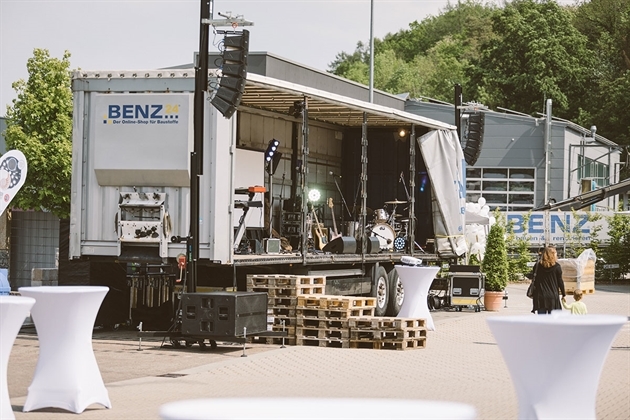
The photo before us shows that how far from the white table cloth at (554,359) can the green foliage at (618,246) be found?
33.0 m

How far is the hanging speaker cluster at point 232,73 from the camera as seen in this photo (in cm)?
1600

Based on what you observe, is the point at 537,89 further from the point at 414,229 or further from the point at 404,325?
the point at 404,325

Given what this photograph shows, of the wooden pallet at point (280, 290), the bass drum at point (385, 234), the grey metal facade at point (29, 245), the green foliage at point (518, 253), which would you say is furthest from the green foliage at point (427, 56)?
the wooden pallet at point (280, 290)

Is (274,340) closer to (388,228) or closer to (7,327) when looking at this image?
(388,228)

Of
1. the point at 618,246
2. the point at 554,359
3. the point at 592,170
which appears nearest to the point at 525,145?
the point at 592,170

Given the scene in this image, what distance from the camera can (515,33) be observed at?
65.0 metres

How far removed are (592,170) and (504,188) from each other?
8.96 m

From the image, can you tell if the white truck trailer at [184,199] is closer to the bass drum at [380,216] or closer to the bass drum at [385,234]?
the bass drum at [385,234]

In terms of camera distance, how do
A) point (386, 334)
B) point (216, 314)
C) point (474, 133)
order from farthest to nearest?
point (474, 133) < point (386, 334) < point (216, 314)

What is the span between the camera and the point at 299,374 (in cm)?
1390

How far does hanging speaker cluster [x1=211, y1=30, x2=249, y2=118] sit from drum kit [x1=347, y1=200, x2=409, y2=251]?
8142mm

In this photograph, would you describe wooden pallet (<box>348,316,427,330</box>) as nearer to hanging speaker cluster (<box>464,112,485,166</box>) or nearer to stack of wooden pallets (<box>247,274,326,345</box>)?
stack of wooden pallets (<box>247,274,326,345</box>)

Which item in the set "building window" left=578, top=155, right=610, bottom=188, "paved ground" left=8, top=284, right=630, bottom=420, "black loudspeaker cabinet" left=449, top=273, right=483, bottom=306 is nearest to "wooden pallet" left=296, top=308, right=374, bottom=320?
"paved ground" left=8, top=284, right=630, bottom=420

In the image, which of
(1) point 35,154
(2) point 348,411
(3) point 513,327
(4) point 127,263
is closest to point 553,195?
(1) point 35,154
